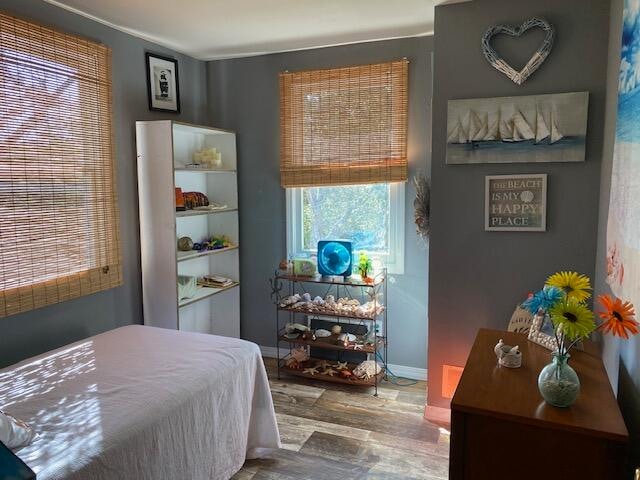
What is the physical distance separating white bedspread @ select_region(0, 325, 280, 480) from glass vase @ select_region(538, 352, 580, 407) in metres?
1.34

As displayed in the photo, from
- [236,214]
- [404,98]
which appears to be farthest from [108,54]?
[404,98]

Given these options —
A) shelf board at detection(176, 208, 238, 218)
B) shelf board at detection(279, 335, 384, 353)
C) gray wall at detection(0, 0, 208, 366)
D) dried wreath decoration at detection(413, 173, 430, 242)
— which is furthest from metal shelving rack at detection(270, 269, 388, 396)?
gray wall at detection(0, 0, 208, 366)

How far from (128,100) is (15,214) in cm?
109

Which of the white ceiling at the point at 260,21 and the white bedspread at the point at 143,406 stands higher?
the white ceiling at the point at 260,21

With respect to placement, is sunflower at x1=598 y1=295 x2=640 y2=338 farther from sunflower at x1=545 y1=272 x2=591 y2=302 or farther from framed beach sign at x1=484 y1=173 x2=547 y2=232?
framed beach sign at x1=484 y1=173 x2=547 y2=232

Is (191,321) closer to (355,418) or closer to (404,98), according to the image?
Result: (355,418)

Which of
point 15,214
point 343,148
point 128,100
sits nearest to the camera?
point 15,214

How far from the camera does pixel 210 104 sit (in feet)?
12.6

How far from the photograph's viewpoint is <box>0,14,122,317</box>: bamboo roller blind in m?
2.40

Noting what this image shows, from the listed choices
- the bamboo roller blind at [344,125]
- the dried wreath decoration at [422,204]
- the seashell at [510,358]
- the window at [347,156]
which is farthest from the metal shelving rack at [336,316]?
the seashell at [510,358]

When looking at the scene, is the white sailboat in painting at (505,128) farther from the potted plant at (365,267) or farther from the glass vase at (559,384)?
the glass vase at (559,384)

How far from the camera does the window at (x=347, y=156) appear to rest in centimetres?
329

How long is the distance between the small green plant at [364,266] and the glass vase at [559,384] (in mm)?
1862

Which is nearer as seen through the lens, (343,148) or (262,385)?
(262,385)
